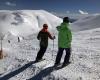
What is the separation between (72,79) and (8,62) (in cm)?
528

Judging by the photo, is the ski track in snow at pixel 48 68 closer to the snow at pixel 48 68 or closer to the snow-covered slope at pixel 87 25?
the snow at pixel 48 68

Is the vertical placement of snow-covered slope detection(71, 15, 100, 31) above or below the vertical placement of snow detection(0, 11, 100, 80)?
above

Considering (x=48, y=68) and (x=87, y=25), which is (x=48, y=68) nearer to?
(x=48, y=68)

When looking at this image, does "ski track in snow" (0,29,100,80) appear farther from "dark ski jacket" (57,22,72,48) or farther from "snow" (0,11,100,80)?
"dark ski jacket" (57,22,72,48)

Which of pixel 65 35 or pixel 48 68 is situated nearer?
pixel 65 35

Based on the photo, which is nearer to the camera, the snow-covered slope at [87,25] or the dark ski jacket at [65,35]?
the dark ski jacket at [65,35]

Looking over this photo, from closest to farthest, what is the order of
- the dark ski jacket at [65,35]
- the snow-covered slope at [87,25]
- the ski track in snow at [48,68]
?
the ski track in snow at [48,68], the dark ski jacket at [65,35], the snow-covered slope at [87,25]

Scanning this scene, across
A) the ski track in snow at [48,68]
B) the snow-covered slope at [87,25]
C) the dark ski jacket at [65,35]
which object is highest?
the snow-covered slope at [87,25]

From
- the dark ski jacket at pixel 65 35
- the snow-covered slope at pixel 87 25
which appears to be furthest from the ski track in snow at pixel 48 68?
the snow-covered slope at pixel 87 25

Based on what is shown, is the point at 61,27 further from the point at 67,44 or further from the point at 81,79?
the point at 81,79

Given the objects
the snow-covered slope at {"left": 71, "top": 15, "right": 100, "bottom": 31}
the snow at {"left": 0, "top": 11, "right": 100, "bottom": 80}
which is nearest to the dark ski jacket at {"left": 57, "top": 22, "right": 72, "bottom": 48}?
the snow at {"left": 0, "top": 11, "right": 100, "bottom": 80}

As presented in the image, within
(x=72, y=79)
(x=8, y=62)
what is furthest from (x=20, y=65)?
(x=72, y=79)

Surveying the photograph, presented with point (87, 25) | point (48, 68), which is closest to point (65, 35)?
point (48, 68)

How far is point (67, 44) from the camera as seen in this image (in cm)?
1220
